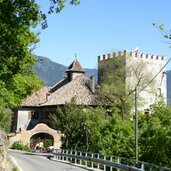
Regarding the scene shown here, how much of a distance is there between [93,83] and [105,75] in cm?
323

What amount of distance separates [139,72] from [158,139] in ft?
120

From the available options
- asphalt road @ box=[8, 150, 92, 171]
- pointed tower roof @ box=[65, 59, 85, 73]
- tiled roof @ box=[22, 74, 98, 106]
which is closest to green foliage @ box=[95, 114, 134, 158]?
asphalt road @ box=[8, 150, 92, 171]

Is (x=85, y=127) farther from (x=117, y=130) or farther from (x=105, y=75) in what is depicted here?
(x=105, y=75)

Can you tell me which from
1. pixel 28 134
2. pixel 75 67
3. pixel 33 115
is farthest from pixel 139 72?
pixel 33 115

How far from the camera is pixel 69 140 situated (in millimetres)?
50062

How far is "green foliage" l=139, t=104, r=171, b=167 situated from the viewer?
108 feet

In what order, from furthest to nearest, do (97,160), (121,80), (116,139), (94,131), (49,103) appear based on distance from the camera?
(49,103)
(121,80)
(94,131)
(116,139)
(97,160)

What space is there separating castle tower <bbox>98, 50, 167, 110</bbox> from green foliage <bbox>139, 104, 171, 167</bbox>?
85.9 feet

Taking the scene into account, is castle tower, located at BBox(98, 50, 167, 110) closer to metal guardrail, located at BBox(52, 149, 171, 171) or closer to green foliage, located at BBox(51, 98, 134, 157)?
green foliage, located at BBox(51, 98, 134, 157)

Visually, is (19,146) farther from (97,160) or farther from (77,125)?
(97,160)

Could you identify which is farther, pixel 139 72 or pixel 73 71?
pixel 73 71

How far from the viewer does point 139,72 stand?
6938cm

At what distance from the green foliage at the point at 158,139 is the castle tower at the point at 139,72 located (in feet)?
85.9

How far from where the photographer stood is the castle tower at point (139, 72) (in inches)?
2667
